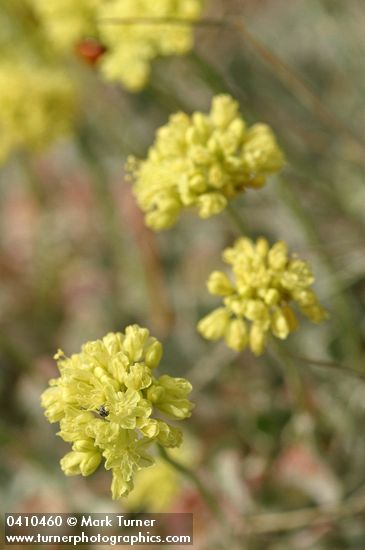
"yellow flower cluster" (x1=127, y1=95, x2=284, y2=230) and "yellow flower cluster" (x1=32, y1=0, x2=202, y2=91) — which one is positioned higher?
"yellow flower cluster" (x1=32, y1=0, x2=202, y2=91)

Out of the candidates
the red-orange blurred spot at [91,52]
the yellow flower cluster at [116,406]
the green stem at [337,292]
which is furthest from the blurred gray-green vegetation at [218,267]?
the yellow flower cluster at [116,406]

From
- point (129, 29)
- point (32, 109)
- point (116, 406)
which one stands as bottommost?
point (116, 406)

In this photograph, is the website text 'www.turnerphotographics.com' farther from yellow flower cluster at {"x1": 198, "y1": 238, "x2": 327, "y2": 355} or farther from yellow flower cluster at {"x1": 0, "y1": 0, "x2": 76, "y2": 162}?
yellow flower cluster at {"x1": 0, "y1": 0, "x2": 76, "y2": 162}

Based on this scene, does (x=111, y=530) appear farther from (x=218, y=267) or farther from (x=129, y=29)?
(x=129, y=29)

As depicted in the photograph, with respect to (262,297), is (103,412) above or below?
below

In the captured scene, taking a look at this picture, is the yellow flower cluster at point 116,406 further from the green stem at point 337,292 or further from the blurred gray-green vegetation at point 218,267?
the green stem at point 337,292

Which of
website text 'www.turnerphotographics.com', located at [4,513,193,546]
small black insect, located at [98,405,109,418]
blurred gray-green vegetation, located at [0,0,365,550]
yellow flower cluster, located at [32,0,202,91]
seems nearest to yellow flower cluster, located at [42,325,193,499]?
small black insect, located at [98,405,109,418]

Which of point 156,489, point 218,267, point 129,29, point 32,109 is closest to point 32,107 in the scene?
point 32,109
